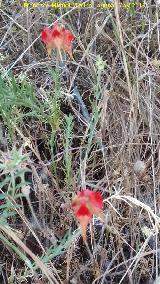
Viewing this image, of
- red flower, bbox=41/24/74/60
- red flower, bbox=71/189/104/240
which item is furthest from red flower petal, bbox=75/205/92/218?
red flower, bbox=41/24/74/60

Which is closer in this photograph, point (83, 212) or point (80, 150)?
point (83, 212)

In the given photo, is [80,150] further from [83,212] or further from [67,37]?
[83,212]

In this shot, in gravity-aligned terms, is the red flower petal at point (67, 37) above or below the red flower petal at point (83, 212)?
above

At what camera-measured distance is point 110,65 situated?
1562mm

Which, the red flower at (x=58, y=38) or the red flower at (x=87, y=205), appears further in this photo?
the red flower at (x=58, y=38)

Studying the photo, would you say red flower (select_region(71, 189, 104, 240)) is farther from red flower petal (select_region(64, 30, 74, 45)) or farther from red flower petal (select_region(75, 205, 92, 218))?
red flower petal (select_region(64, 30, 74, 45))

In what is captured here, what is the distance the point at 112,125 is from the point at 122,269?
40 centimetres

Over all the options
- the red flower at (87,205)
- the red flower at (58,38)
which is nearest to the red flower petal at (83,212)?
the red flower at (87,205)

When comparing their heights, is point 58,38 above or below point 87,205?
above

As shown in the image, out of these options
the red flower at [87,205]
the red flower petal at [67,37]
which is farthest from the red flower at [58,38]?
the red flower at [87,205]

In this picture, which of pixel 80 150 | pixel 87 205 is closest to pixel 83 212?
pixel 87 205

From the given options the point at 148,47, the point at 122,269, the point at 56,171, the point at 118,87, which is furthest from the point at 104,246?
the point at 148,47

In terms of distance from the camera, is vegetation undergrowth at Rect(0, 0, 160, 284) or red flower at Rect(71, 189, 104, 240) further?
vegetation undergrowth at Rect(0, 0, 160, 284)

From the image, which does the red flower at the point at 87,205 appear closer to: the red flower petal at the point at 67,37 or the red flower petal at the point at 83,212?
the red flower petal at the point at 83,212
